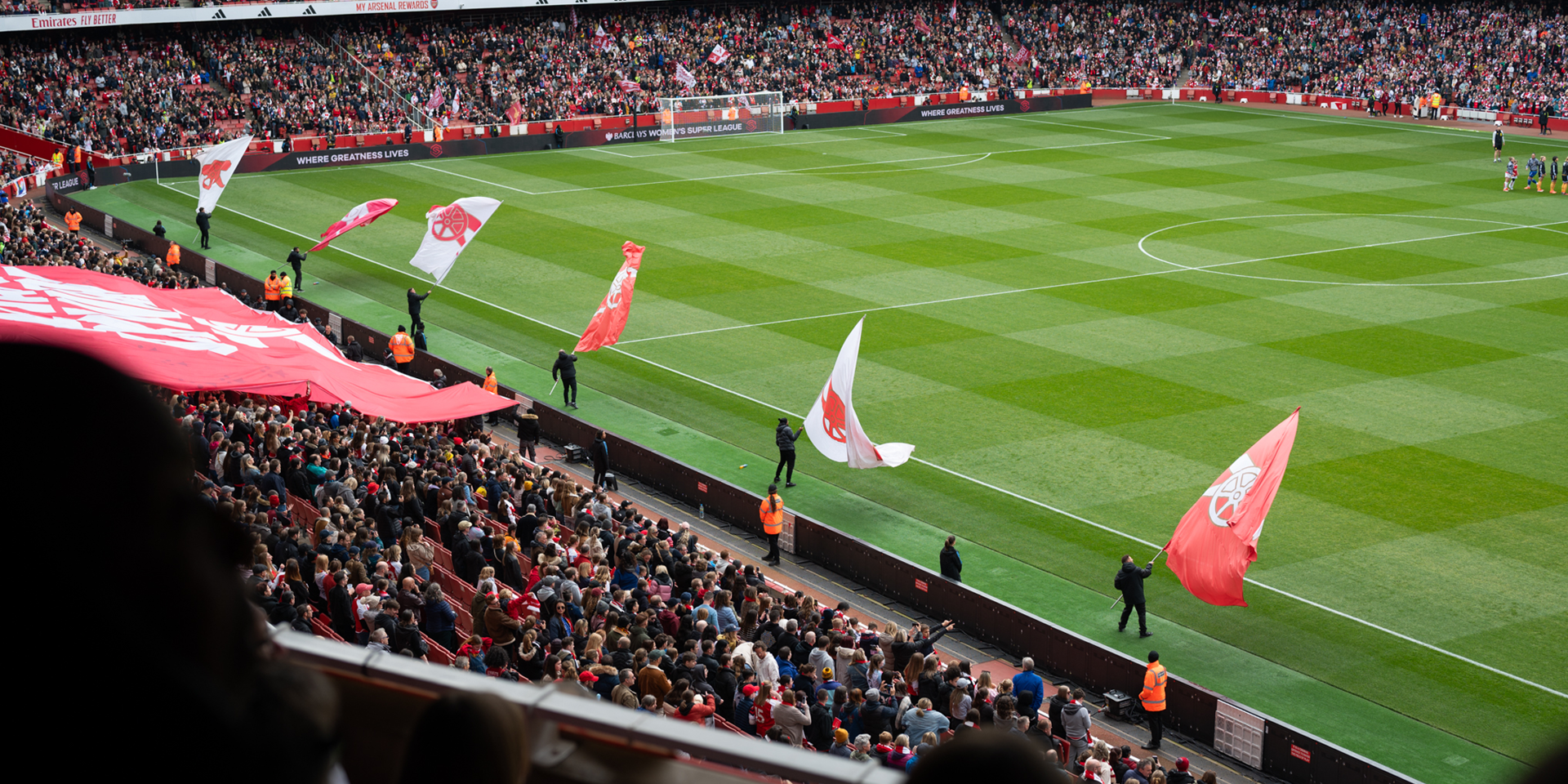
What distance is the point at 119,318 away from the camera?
21.8 meters

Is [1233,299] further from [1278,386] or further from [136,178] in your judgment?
[136,178]

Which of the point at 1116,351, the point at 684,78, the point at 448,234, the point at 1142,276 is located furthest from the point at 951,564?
the point at 684,78

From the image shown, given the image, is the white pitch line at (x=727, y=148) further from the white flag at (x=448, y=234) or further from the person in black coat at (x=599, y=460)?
the person in black coat at (x=599, y=460)

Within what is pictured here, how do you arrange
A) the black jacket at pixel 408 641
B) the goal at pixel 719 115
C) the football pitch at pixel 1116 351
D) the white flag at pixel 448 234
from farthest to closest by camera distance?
the goal at pixel 719 115 → the white flag at pixel 448 234 → the football pitch at pixel 1116 351 → the black jacket at pixel 408 641

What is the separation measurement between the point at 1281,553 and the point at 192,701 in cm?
2366

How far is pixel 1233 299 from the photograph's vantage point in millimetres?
40000

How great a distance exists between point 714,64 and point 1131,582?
6739 centimetres

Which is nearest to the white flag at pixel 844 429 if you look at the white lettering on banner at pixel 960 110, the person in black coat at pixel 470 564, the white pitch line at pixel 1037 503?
the white pitch line at pixel 1037 503

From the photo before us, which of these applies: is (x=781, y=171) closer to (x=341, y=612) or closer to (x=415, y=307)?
(x=415, y=307)

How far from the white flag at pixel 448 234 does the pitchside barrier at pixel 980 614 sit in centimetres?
425

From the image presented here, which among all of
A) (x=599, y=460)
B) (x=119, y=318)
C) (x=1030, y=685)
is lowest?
(x=599, y=460)

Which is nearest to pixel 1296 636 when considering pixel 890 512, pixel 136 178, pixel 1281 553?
pixel 1281 553

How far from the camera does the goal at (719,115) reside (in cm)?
7362

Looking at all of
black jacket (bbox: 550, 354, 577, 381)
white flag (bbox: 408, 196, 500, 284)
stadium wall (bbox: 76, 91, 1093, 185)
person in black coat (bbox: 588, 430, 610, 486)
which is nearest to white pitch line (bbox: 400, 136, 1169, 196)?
stadium wall (bbox: 76, 91, 1093, 185)
